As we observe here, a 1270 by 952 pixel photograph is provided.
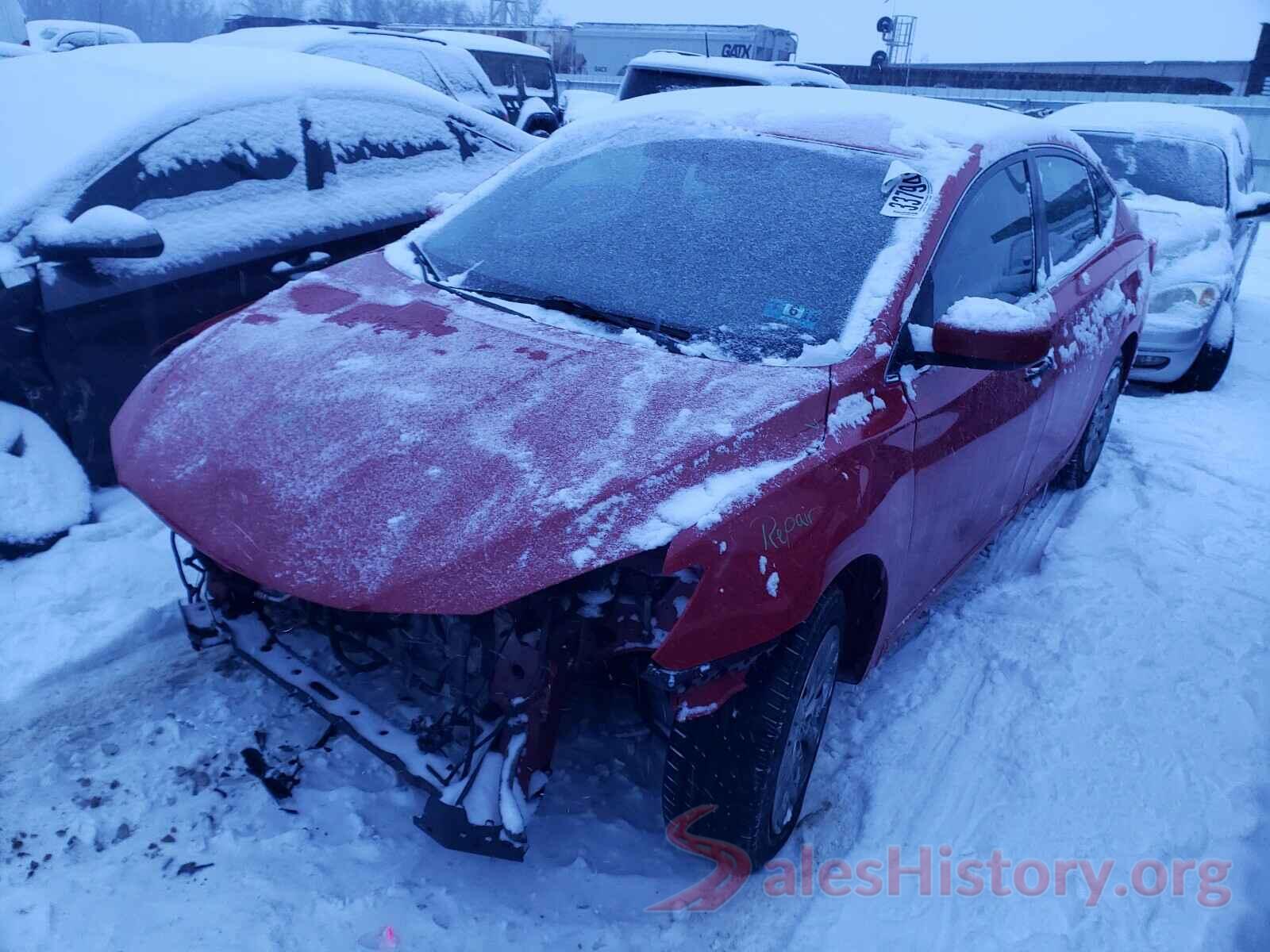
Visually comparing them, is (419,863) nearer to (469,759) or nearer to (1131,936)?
(469,759)

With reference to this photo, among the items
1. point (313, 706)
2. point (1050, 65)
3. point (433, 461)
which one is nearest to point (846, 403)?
point (433, 461)

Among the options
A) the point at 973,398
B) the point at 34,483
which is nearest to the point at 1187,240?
the point at 973,398

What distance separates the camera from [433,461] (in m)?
1.97

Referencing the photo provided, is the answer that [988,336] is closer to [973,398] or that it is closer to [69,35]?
[973,398]

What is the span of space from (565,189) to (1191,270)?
16.6ft

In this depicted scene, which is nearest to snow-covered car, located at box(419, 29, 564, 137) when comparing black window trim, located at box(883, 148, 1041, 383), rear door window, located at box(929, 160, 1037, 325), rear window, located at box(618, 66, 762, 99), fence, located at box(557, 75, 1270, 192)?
rear window, located at box(618, 66, 762, 99)

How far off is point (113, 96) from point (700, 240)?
2.79 metres

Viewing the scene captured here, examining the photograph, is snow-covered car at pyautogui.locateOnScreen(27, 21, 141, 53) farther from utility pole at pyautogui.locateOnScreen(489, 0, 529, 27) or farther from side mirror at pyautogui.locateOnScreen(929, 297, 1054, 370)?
utility pole at pyautogui.locateOnScreen(489, 0, 529, 27)

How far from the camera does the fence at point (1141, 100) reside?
16.1 m

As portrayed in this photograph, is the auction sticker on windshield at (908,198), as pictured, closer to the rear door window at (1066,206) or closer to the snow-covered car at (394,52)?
the rear door window at (1066,206)

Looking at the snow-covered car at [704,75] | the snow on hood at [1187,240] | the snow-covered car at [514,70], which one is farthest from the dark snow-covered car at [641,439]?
the snow-covered car at [514,70]

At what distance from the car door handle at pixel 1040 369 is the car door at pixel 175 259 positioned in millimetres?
2689

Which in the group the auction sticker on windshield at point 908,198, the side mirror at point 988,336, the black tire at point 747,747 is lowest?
the black tire at point 747,747

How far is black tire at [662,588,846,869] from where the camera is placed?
2.08m
